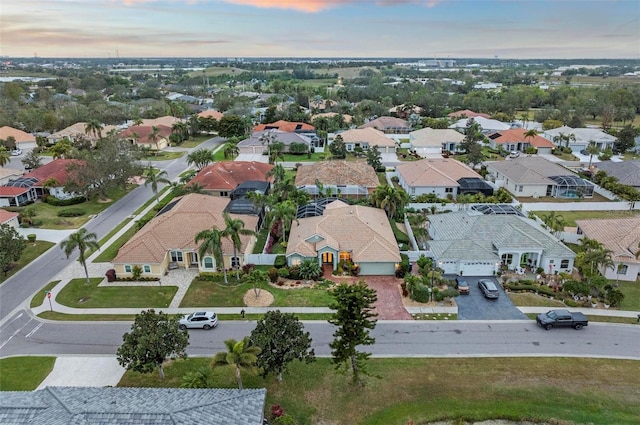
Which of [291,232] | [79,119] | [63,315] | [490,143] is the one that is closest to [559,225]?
[291,232]

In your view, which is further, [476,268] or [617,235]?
[617,235]

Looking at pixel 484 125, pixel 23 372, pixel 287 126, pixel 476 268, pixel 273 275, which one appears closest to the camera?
pixel 23 372

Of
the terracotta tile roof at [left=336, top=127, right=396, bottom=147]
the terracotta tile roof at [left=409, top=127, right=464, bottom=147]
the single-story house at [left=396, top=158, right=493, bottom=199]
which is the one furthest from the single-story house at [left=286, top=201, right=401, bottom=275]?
the terracotta tile roof at [left=409, top=127, right=464, bottom=147]

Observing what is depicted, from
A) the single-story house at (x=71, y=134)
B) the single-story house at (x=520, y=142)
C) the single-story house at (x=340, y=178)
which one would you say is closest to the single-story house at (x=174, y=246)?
the single-story house at (x=340, y=178)

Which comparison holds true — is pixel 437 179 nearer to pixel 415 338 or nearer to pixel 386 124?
pixel 415 338

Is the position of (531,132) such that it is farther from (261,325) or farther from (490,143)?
(261,325)

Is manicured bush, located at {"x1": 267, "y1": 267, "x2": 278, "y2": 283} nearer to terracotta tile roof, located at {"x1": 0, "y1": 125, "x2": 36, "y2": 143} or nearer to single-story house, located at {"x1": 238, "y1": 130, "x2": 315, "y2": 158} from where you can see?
single-story house, located at {"x1": 238, "y1": 130, "x2": 315, "y2": 158}

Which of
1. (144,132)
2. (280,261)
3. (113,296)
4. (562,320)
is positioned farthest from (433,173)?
(144,132)
